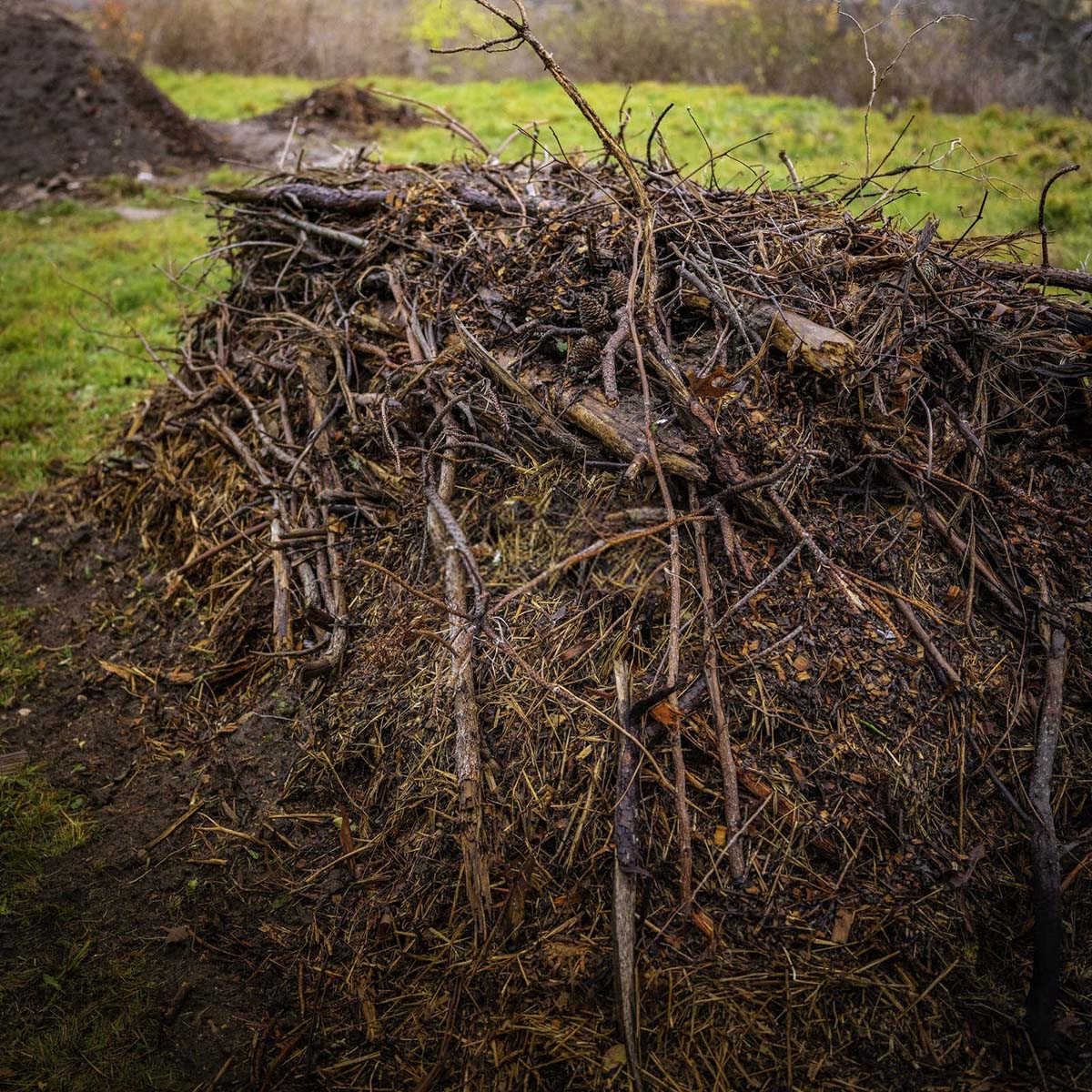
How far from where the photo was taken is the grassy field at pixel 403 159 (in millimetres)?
5098

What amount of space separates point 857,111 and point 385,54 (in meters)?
12.7

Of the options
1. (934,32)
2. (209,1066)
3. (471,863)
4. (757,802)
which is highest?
(934,32)

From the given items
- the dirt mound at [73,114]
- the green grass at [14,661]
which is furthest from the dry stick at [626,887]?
the dirt mound at [73,114]

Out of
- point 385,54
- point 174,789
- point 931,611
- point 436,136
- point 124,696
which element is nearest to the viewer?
point 931,611

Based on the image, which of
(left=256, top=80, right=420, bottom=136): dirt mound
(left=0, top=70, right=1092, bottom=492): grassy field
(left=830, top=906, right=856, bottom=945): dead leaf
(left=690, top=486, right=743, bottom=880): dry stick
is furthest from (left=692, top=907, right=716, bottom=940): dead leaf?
(left=256, top=80, right=420, bottom=136): dirt mound

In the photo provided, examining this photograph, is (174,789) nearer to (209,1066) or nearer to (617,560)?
(209,1066)


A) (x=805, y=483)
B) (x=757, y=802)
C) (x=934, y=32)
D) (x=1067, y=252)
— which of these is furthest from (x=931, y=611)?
(x=934, y=32)

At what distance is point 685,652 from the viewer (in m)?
2.27

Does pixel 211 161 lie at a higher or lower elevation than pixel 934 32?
lower

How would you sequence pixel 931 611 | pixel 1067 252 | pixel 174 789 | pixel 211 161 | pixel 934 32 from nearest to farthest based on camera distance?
pixel 931 611 → pixel 174 789 → pixel 1067 252 → pixel 211 161 → pixel 934 32

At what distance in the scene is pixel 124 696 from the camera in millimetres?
3180

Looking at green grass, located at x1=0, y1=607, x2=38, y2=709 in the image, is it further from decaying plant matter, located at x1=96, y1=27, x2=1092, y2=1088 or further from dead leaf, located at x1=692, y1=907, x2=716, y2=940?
dead leaf, located at x1=692, y1=907, x2=716, y2=940

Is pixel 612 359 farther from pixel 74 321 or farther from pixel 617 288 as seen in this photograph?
pixel 74 321

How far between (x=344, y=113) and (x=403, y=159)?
11.5 ft
